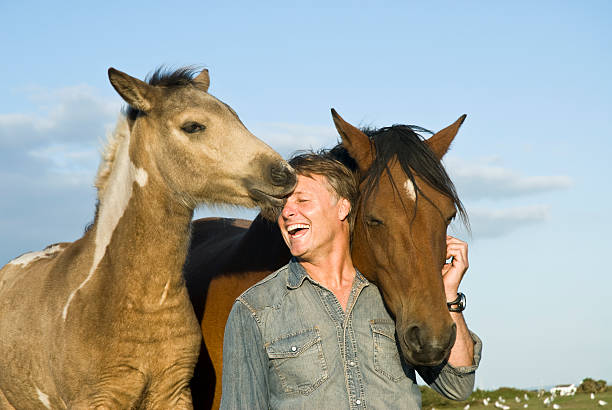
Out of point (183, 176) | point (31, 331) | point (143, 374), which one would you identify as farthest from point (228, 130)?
point (31, 331)

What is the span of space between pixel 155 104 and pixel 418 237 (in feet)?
7.41

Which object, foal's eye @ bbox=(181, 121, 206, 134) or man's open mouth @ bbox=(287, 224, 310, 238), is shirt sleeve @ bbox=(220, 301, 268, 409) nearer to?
man's open mouth @ bbox=(287, 224, 310, 238)

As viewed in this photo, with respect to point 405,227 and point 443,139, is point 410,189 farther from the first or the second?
point 443,139

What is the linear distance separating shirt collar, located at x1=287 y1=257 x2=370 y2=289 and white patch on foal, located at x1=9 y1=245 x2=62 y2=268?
10.4ft

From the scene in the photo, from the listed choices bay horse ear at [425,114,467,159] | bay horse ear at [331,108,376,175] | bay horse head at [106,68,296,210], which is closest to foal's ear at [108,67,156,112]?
bay horse head at [106,68,296,210]

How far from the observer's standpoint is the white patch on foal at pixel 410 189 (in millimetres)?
3729

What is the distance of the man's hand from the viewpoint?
148 inches

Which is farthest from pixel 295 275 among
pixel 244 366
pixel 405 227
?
pixel 405 227

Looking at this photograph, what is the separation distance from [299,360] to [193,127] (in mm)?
1866

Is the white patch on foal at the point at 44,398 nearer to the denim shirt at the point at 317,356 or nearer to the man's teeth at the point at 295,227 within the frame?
the denim shirt at the point at 317,356

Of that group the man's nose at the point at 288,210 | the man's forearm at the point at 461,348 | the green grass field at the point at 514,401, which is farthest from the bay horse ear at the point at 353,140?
the green grass field at the point at 514,401

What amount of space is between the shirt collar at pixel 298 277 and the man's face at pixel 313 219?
0.34 feet

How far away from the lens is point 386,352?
145 inches

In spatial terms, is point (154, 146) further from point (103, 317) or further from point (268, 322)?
point (268, 322)
